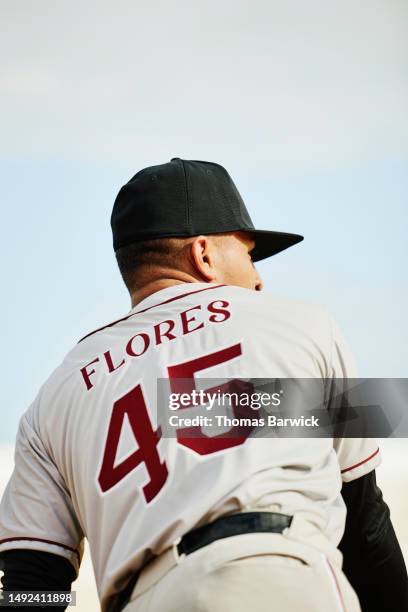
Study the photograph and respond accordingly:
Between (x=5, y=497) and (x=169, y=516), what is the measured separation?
0.68m

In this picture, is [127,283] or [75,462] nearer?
[75,462]

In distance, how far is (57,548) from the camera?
2068 millimetres

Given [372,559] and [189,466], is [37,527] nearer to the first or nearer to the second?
[189,466]

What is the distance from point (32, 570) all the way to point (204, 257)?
0.92m

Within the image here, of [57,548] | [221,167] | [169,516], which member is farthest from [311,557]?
[221,167]

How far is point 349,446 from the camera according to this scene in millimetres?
2064

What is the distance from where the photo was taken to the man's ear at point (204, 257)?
7.60 ft

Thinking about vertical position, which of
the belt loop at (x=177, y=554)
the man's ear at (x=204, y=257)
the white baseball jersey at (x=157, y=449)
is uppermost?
the man's ear at (x=204, y=257)

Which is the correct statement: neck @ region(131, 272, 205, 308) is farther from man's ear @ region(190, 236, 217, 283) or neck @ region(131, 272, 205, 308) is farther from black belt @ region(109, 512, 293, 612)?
black belt @ region(109, 512, 293, 612)

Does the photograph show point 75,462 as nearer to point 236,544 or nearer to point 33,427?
point 33,427

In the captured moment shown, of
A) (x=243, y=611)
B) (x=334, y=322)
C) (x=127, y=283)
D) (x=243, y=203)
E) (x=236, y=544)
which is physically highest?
(x=243, y=203)

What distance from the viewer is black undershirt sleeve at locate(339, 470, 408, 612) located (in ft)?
6.64

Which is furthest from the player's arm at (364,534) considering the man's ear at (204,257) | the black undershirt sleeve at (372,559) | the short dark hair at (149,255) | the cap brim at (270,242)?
the cap brim at (270,242)

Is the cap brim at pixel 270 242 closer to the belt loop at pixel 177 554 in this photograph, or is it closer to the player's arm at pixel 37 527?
the player's arm at pixel 37 527
